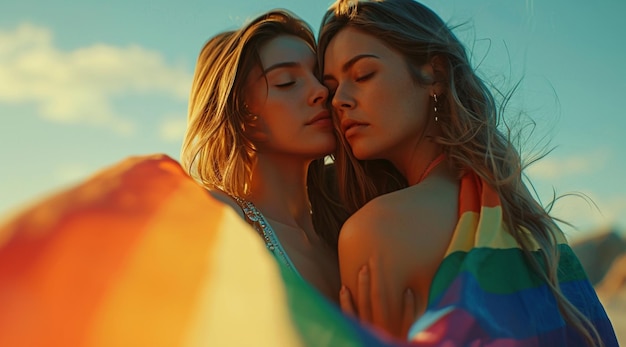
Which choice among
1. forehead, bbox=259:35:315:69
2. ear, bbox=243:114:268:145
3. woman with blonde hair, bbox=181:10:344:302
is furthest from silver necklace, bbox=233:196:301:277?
forehead, bbox=259:35:315:69

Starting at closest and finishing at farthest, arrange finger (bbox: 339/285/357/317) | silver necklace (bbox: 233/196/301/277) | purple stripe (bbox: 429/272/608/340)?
purple stripe (bbox: 429/272/608/340)
finger (bbox: 339/285/357/317)
silver necklace (bbox: 233/196/301/277)

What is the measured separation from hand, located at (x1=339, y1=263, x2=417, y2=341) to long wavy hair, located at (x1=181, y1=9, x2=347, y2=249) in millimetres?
1145

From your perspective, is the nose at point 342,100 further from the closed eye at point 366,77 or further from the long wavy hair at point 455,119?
the long wavy hair at point 455,119

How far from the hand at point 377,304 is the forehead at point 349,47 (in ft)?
3.42

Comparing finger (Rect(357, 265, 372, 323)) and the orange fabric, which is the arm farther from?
the orange fabric

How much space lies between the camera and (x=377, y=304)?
8.18 ft

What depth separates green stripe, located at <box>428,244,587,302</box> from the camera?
2.36m

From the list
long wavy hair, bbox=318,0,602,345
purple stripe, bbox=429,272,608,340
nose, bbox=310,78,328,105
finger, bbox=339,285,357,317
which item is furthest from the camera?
nose, bbox=310,78,328,105

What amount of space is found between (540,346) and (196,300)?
1.20 meters

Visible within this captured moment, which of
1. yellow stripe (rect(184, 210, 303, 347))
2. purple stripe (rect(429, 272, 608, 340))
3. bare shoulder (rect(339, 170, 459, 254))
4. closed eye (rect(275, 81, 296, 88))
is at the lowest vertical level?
purple stripe (rect(429, 272, 608, 340))

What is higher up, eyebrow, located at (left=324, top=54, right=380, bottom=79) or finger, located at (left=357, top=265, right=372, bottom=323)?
eyebrow, located at (left=324, top=54, right=380, bottom=79)

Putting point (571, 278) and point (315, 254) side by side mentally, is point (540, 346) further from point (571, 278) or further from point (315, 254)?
point (315, 254)

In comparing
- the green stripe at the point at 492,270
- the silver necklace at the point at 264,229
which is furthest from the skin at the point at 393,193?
the silver necklace at the point at 264,229

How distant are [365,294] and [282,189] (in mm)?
1176
